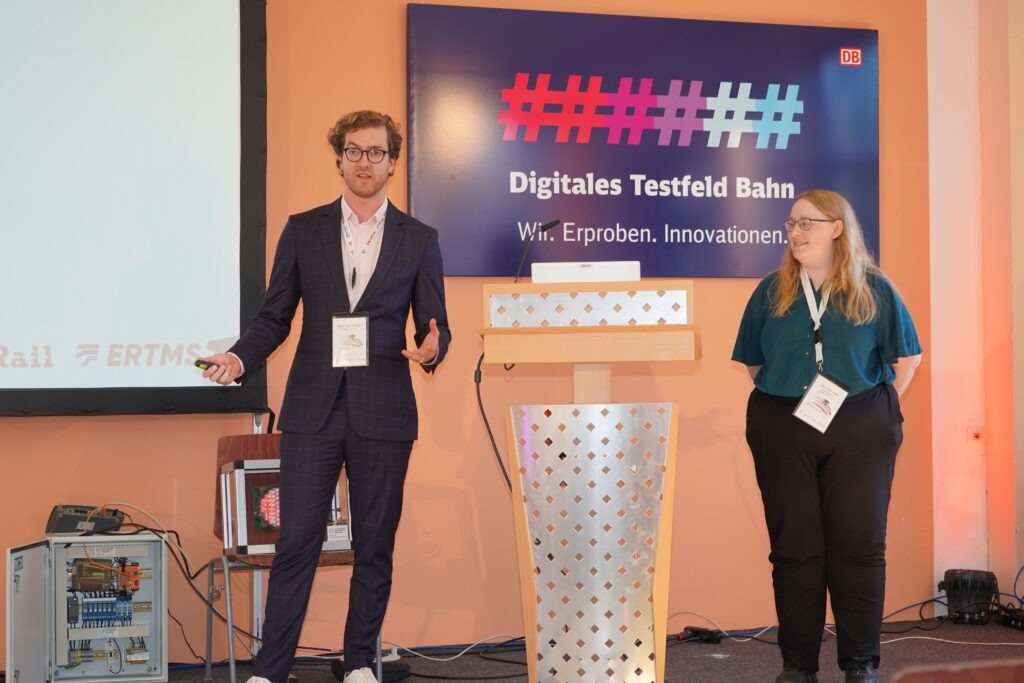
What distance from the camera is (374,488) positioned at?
3.10 metres

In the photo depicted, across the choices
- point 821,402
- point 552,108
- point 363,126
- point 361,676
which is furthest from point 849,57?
point 361,676

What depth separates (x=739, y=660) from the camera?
12.7 feet

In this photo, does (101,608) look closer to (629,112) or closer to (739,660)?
(739,660)

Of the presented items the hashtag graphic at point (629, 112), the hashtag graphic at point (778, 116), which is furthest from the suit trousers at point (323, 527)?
the hashtag graphic at point (778, 116)

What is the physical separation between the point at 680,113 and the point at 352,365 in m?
2.19

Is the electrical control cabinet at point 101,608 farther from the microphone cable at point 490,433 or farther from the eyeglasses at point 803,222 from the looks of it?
the eyeglasses at point 803,222

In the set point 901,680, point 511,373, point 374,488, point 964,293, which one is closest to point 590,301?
point 374,488

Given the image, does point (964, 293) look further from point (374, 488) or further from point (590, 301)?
point (374, 488)

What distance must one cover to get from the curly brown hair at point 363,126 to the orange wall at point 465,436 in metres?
1.02

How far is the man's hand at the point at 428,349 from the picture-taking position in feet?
9.70

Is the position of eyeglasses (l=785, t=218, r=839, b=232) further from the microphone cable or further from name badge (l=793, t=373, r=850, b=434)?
the microphone cable

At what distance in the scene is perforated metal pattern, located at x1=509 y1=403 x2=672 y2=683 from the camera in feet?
9.71

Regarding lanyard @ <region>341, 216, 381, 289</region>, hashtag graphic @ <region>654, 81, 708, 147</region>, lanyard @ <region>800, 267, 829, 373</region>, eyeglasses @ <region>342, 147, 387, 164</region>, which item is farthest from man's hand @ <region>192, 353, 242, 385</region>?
hashtag graphic @ <region>654, 81, 708, 147</region>

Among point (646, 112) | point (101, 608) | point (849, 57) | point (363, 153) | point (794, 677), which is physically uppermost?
point (849, 57)
